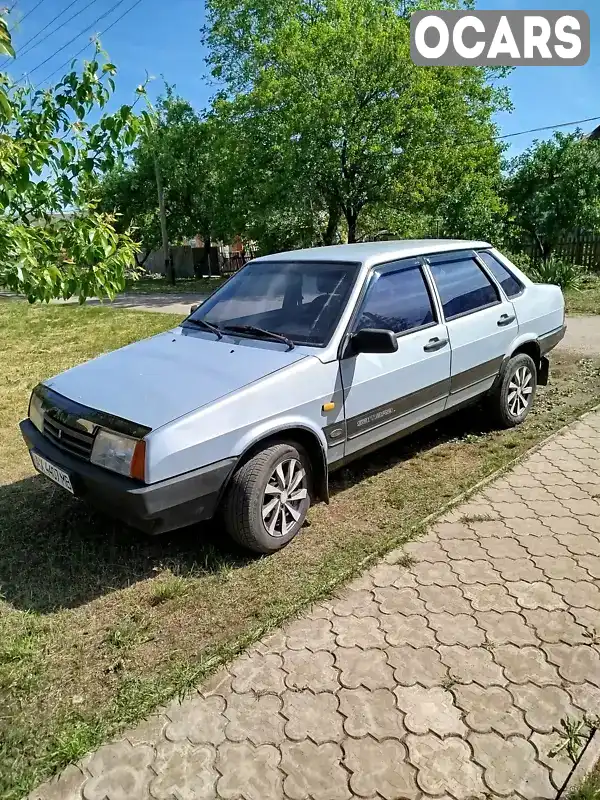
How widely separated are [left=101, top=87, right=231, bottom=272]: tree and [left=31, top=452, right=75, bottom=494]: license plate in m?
19.7

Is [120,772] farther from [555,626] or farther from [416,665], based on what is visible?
[555,626]

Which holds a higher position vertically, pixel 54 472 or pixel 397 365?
pixel 397 365

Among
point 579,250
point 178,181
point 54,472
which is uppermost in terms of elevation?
point 178,181

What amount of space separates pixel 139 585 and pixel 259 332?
178cm

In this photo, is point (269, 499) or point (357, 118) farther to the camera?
point (357, 118)

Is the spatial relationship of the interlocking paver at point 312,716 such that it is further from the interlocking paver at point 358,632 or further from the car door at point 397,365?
the car door at point 397,365

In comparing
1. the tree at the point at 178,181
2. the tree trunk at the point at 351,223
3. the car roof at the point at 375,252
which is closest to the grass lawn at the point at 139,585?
the car roof at the point at 375,252

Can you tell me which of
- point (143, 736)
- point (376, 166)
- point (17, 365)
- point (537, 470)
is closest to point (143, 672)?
point (143, 736)

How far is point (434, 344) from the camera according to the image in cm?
435

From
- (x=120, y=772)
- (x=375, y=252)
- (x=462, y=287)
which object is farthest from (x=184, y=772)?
(x=462, y=287)

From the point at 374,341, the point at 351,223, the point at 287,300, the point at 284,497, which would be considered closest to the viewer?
the point at 284,497

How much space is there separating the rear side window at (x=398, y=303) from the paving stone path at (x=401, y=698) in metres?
1.58

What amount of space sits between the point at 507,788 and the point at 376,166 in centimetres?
1682

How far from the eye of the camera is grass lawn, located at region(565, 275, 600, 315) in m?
11.9
